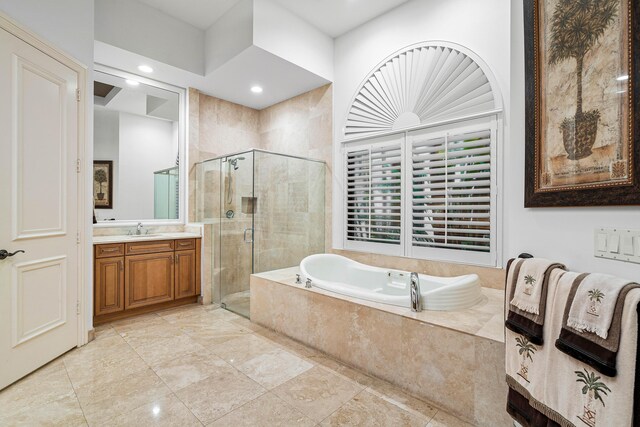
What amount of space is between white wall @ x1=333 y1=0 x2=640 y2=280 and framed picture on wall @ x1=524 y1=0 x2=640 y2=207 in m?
0.07

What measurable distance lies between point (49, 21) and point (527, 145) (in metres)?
3.41

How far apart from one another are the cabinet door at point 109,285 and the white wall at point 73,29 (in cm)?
37

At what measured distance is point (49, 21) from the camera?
2326 mm

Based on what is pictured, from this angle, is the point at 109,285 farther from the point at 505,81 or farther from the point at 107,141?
the point at 505,81

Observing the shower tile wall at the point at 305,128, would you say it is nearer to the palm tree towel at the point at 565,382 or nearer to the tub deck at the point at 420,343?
the tub deck at the point at 420,343

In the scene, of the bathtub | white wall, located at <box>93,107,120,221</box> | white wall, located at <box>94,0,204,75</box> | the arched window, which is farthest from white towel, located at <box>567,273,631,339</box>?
white wall, located at <box>93,107,120,221</box>

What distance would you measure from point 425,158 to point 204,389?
2666 millimetres

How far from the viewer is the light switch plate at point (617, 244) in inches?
48.6

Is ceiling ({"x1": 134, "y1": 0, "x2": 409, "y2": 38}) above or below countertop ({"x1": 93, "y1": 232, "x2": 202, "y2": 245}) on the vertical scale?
above

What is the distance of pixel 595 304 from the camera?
114cm

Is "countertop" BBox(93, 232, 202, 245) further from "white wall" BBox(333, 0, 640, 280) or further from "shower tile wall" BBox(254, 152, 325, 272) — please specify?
"white wall" BBox(333, 0, 640, 280)

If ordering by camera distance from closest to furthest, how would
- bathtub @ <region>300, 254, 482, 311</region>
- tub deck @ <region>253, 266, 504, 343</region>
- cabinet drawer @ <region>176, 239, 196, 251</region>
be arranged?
tub deck @ <region>253, 266, 504, 343</region> < bathtub @ <region>300, 254, 482, 311</region> < cabinet drawer @ <region>176, 239, 196, 251</region>

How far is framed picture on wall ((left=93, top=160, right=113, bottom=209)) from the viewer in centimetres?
353

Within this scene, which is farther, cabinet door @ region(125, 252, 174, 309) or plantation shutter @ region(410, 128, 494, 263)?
cabinet door @ region(125, 252, 174, 309)
